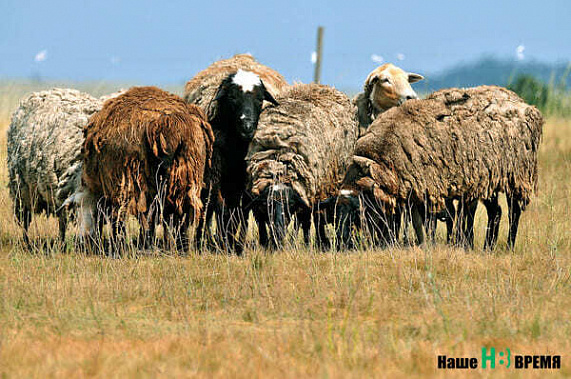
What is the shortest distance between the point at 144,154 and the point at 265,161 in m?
1.48

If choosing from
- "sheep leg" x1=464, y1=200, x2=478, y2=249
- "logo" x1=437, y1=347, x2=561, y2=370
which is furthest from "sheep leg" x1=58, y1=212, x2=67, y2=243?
"logo" x1=437, y1=347, x2=561, y2=370

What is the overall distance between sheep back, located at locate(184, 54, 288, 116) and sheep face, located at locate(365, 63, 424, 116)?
1.28 meters

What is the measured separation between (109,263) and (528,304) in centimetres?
410

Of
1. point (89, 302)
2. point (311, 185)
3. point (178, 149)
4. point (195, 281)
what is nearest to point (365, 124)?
point (311, 185)

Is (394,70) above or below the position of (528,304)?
above

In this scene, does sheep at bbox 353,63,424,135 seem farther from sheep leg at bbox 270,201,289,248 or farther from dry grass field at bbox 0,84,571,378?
dry grass field at bbox 0,84,571,378

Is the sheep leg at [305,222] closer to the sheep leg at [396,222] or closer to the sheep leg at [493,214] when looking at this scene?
the sheep leg at [396,222]

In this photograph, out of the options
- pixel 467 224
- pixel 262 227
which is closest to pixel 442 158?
pixel 467 224

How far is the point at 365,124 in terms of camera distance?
10492mm

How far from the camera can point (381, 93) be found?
10.4 m

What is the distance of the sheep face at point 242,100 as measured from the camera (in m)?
8.48

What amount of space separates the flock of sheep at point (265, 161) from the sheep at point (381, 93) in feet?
3.40

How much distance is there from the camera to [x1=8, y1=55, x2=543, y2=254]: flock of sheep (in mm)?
7660

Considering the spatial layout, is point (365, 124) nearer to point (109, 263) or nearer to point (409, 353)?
point (109, 263)
